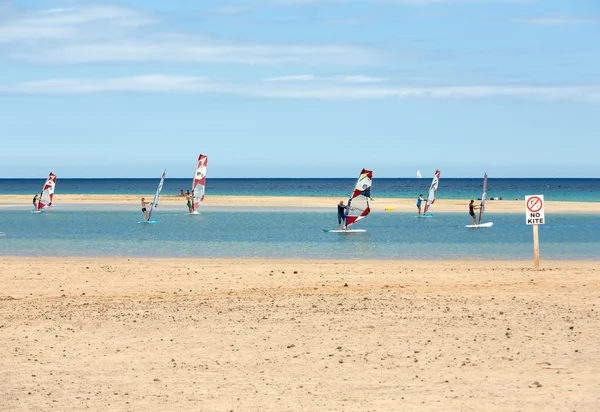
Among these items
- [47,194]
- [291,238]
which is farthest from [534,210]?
[47,194]

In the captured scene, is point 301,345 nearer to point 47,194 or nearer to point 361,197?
point 361,197

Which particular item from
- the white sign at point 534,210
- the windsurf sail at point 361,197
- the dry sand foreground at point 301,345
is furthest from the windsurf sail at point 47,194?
the white sign at point 534,210

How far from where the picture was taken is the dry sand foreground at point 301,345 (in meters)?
8.52

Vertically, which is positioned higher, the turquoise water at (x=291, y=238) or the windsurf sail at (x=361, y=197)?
the windsurf sail at (x=361, y=197)

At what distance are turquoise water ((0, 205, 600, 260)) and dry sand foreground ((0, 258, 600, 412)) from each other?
9.83m

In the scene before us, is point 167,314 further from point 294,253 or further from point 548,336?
point 294,253

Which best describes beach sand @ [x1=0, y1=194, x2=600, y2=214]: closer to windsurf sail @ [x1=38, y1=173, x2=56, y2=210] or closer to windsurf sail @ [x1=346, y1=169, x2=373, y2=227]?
windsurf sail @ [x1=38, y1=173, x2=56, y2=210]

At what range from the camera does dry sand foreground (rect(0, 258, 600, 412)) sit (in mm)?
8516

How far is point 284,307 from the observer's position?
531 inches

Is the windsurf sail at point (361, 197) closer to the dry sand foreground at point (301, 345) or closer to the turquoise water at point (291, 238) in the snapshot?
the turquoise water at point (291, 238)

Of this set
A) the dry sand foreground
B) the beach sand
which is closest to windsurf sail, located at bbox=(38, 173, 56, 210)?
the beach sand

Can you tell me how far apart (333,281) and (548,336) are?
24.2 feet

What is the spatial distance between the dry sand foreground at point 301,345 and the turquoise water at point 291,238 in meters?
9.83

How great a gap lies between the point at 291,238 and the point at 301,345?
23.3m
